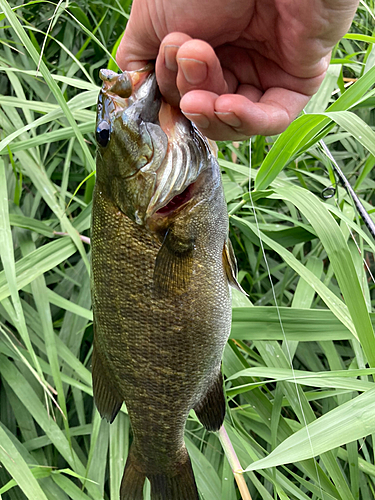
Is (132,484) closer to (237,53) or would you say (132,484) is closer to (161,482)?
(161,482)

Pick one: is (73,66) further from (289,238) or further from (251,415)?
(251,415)

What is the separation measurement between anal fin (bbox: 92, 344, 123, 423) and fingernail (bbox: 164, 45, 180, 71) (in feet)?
1.73

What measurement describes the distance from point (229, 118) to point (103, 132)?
0.88 ft

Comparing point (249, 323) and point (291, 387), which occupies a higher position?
point (249, 323)

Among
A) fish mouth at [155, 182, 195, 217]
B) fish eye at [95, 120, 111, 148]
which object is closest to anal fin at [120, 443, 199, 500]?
fish mouth at [155, 182, 195, 217]

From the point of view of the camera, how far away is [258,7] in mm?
724

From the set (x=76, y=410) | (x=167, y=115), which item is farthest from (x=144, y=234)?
(x=76, y=410)

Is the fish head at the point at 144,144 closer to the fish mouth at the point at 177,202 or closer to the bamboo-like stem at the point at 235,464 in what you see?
the fish mouth at the point at 177,202

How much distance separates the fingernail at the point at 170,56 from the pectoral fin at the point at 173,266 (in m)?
0.28

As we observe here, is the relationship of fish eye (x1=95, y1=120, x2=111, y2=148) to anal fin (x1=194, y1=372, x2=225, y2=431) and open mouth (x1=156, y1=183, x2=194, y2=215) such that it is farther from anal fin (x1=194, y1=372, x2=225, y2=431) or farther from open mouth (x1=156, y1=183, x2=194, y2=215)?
anal fin (x1=194, y1=372, x2=225, y2=431)

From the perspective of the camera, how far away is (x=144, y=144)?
0.78 metres

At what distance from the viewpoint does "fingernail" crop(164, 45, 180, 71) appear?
63 centimetres

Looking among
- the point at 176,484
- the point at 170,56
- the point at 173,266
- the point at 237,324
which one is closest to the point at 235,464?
the point at 176,484

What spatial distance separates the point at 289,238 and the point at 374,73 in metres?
0.54
